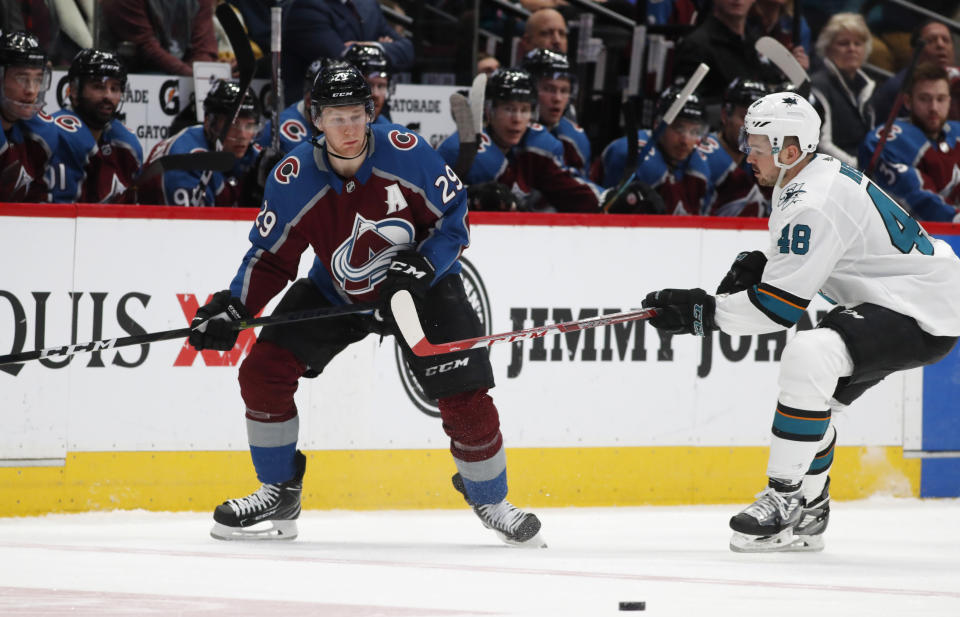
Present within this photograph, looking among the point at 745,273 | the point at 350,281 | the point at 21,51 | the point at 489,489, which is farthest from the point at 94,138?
the point at 745,273

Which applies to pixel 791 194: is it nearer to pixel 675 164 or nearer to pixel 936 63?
pixel 675 164

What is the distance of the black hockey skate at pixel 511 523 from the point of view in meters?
3.51

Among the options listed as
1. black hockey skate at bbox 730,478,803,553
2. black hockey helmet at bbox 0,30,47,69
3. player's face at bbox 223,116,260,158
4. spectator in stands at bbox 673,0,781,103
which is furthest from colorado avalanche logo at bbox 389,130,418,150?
spectator in stands at bbox 673,0,781,103

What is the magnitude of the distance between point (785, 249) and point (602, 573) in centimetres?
94

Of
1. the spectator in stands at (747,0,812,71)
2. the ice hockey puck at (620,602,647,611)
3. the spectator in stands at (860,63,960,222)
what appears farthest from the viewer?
the spectator in stands at (747,0,812,71)

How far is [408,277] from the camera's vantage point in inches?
129

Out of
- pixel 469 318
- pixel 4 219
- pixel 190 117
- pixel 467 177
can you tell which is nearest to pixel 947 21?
pixel 467 177

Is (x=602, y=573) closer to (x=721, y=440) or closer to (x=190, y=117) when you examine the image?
(x=721, y=440)

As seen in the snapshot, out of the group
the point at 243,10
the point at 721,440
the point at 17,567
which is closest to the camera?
the point at 17,567

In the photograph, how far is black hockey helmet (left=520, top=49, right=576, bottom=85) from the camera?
5254mm

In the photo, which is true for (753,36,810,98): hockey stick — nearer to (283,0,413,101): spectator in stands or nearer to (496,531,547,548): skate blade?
(283,0,413,101): spectator in stands

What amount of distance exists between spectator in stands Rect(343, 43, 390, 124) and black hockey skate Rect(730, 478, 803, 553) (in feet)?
6.89

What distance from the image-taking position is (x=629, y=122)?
5.08m

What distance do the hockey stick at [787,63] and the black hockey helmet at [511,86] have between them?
0.92 m
